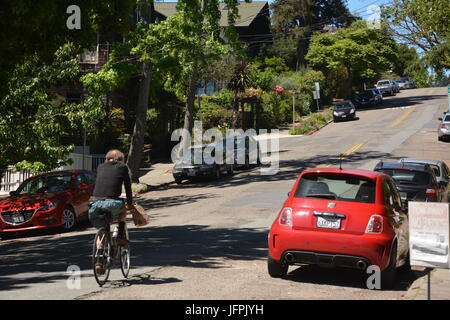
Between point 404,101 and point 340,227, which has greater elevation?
point 404,101

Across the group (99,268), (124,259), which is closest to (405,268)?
→ (124,259)

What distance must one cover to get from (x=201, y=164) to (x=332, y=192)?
2007cm

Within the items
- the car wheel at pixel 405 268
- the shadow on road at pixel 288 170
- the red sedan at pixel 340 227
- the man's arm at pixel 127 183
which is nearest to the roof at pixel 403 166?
the car wheel at pixel 405 268

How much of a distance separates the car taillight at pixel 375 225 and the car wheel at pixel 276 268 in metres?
1.36

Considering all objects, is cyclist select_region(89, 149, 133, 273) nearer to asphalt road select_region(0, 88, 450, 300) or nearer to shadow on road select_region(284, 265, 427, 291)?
asphalt road select_region(0, 88, 450, 300)

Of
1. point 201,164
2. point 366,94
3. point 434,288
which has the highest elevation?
point 366,94

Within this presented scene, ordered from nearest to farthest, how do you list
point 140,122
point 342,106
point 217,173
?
point 140,122 → point 217,173 → point 342,106

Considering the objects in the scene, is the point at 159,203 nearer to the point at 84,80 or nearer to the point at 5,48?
the point at 84,80

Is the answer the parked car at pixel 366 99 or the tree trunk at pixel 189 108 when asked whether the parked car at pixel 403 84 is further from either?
the tree trunk at pixel 189 108

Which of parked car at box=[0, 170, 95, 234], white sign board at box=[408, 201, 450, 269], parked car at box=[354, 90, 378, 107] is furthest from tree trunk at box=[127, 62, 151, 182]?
parked car at box=[354, 90, 378, 107]

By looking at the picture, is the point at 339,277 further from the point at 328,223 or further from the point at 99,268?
the point at 99,268

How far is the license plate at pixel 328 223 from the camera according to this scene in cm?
919

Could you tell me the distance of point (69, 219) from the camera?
1777 cm

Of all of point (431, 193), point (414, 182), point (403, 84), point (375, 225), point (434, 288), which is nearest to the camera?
point (434, 288)
